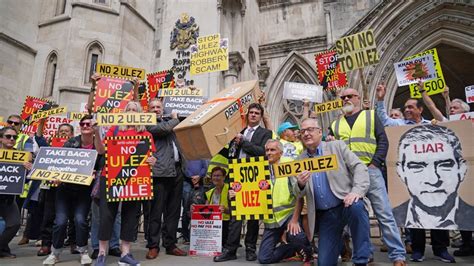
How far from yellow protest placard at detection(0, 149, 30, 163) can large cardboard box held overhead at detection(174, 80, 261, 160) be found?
2.46 metres

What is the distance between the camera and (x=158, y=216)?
4738 millimetres

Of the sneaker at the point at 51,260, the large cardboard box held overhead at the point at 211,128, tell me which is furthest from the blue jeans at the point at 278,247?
the sneaker at the point at 51,260

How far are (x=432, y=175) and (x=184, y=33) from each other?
10.2m

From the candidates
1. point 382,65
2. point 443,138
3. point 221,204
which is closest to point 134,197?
point 221,204

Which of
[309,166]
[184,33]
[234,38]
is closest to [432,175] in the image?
[309,166]

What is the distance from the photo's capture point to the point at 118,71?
22.0 ft

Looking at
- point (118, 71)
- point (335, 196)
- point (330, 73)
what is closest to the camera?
point (335, 196)

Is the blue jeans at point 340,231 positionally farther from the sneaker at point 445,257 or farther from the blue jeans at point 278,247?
the sneaker at point 445,257

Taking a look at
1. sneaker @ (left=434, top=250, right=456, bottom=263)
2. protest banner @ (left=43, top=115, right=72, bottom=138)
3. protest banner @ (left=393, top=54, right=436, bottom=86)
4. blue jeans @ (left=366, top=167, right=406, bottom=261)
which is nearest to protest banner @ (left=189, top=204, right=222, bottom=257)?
blue jeans @ (left=366, top=167, right=406, bottom=261)

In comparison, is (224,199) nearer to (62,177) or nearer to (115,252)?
(115,252)

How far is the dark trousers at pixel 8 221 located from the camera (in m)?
4.74

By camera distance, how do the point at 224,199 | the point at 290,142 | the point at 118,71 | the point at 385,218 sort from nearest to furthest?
the point at 385,218, the point at 224,199, the point at 290,142, the point at 118,71

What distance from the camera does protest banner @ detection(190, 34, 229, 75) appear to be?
7559 mm

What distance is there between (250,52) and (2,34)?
9441 millimetres
